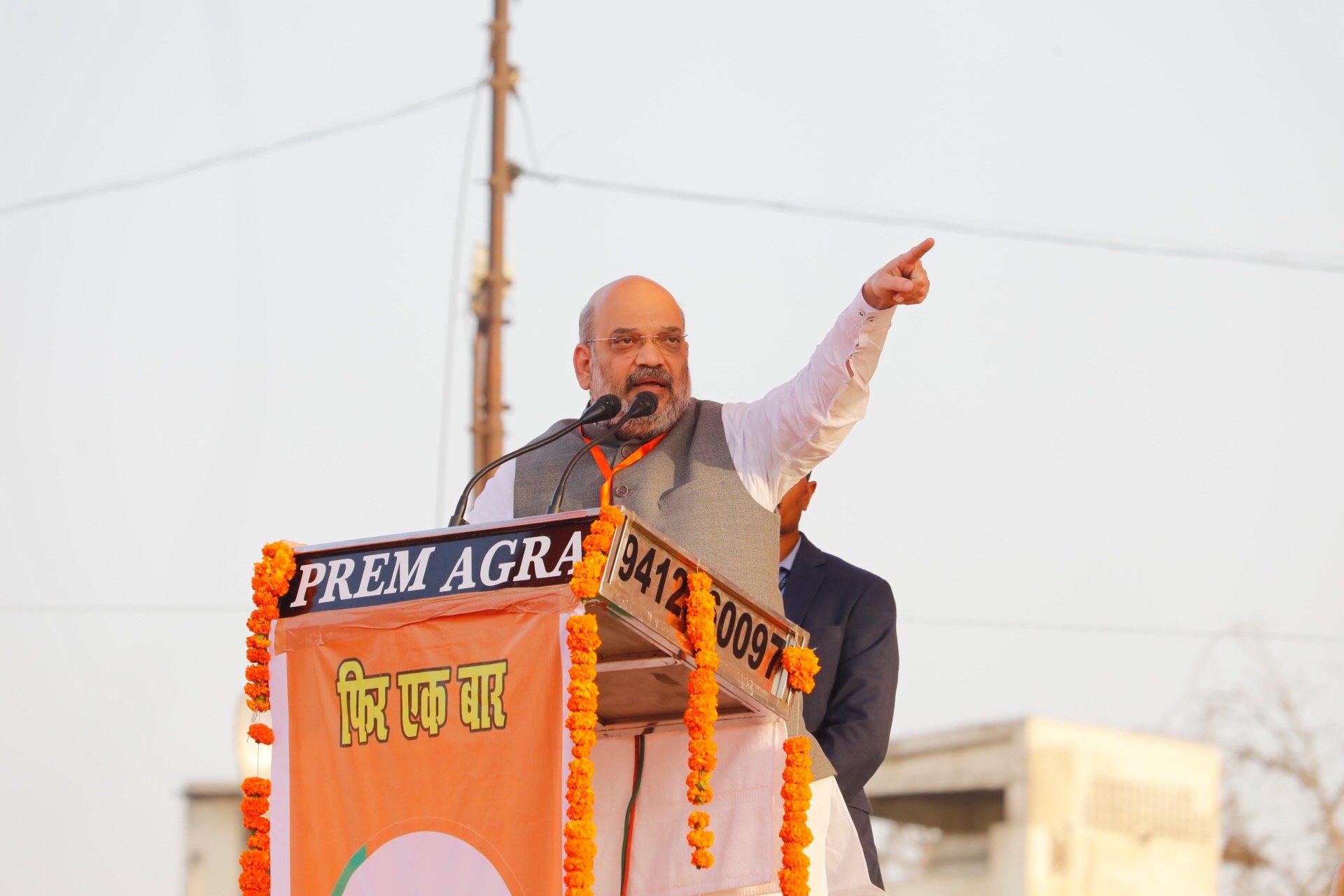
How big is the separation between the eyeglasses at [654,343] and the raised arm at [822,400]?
195 millimetres

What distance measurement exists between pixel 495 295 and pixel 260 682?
7804mm

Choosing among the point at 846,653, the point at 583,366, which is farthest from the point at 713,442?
the point at 846,653

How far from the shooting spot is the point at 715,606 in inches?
138

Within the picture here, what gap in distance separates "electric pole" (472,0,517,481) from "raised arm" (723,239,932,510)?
6.63 metres

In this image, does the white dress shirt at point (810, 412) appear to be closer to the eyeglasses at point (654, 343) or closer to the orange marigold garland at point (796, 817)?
the eyeglasses at point (654, 343)

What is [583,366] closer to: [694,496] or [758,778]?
[694,496]

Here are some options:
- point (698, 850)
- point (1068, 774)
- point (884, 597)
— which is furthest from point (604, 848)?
point (1068, 774)

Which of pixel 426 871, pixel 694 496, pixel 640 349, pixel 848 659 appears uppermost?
pixel 640 349

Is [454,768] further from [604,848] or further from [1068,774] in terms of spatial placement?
[1068,774]

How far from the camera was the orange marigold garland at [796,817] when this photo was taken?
3662 mm

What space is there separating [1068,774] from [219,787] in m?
6.31

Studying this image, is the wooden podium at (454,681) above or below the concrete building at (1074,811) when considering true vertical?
below

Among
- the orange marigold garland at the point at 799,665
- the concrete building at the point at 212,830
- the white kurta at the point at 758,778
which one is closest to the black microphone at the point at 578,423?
the white kurta at the point at 758,778

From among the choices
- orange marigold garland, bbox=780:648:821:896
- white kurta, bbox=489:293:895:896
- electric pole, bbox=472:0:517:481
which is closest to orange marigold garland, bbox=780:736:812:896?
orange marigold garland, bbox=780:648:821:896
